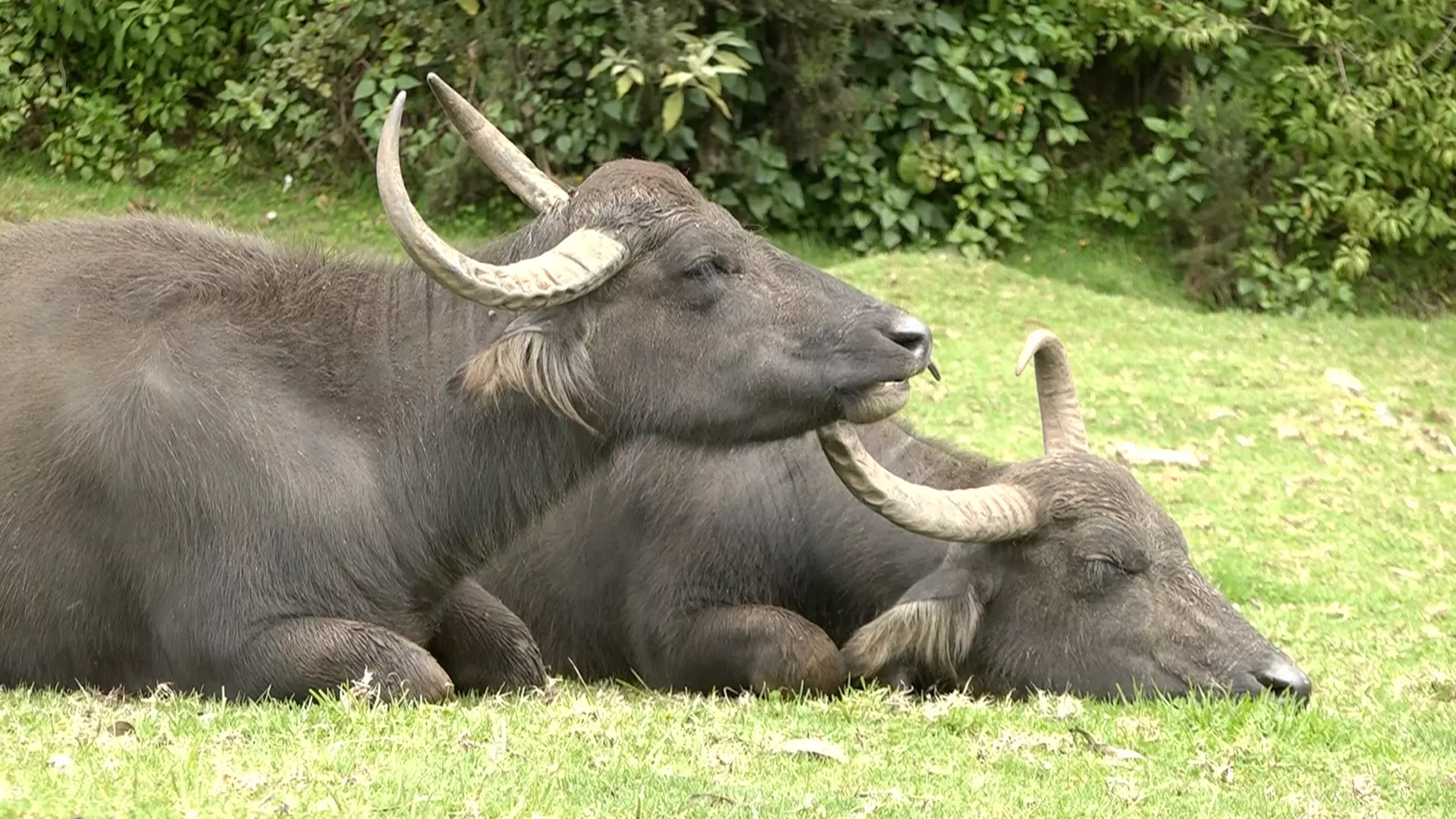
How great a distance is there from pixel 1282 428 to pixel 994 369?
5.77ft

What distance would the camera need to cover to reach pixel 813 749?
5.30 metres

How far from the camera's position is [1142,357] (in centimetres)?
1359

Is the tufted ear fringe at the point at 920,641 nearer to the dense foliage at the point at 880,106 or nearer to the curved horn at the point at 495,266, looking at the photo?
the curved horn at the point at 495,266

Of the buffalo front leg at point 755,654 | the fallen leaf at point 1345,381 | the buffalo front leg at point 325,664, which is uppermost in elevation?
the buffalo front leg at point 325,664

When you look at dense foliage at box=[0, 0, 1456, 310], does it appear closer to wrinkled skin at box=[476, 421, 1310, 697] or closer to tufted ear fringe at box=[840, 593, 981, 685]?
wrinkled skin at box=[476, 421, 1310, 697]

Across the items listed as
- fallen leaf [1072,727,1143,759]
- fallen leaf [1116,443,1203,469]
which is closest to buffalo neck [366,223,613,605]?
fallen leaf [1072,727,1143,759]

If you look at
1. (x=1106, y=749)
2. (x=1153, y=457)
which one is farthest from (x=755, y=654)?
(x=1153, y=457)

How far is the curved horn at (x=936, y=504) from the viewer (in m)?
6.46

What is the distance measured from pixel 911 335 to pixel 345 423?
1721mm

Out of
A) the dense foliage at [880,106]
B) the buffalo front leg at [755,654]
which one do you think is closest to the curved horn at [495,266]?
the buffalo front leg at [755,654]

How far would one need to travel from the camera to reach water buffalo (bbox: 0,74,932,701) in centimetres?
588

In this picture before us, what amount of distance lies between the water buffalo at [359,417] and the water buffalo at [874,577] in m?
0.32

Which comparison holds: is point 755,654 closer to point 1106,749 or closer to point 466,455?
point 466,455

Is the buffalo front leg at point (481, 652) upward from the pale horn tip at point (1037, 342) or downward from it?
downward
